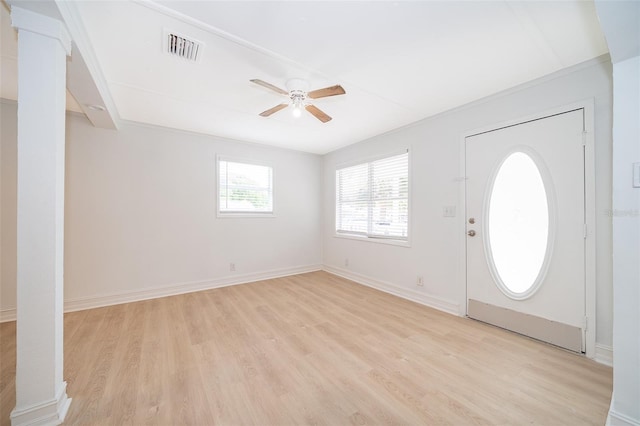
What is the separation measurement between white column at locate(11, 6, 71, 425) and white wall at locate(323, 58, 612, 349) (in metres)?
3.55

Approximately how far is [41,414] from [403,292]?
3.58 metres

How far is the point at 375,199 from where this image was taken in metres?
4.13

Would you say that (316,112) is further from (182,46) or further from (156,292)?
(156,292)

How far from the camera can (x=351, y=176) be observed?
4.64 meters

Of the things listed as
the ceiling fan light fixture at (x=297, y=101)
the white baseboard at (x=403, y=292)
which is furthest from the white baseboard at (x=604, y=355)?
the ceiling fan light fixture at (x=297, y=101)

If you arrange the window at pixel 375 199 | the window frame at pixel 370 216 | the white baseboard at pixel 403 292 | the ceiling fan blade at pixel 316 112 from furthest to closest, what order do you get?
the window at pixel 375 199, the window frame at pixel 370 216, the white baseboard at pixel 403 292, the ceiling fan blade at pixel 316 112

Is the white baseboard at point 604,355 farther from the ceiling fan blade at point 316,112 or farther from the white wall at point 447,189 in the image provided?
the ceiling fan blade at point 316,112

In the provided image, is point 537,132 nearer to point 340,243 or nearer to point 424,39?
point 424,39

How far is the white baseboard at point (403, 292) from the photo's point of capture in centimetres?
301

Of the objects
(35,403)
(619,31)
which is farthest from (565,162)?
(35,403)

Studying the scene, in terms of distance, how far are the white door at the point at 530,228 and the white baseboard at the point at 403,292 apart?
234 mm

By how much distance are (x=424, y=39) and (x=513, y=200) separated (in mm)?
1866

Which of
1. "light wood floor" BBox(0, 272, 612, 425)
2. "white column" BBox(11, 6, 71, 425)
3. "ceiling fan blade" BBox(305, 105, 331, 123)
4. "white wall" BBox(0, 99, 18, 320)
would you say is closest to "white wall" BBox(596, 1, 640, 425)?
"light wood floor" BBox(0, 272, 612, 425)

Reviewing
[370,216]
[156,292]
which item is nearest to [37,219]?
[156,292]
